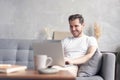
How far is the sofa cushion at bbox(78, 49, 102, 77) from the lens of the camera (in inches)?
91.4

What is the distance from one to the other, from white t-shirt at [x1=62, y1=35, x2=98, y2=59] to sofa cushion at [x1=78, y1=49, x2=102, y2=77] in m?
0.13

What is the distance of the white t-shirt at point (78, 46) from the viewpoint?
245 centimetres

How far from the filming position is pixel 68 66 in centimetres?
223

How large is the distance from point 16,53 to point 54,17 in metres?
1.08

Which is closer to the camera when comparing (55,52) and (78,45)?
(55,52)

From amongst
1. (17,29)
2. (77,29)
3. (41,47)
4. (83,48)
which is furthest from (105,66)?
(17,29)

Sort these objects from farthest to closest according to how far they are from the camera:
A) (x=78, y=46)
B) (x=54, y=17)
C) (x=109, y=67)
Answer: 1. (x=54, y=17)
2. (x=78, y=46)
3. (x=109, y=67)

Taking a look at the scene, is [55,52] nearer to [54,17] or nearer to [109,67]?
[109,67]

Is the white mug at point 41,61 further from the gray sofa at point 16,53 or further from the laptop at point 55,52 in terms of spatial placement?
the gray sofa at point 16,53

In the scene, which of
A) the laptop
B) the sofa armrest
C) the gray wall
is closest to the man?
the sofa armrest

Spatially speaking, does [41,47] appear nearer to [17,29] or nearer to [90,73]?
[90,73]

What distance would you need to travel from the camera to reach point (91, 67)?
2334 millimetres

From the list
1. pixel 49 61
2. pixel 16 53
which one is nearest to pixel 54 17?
pixel 16 53

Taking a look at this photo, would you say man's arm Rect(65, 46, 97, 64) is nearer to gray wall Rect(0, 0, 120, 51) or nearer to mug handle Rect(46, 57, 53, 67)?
mug handle Rect(46, 57, 53, 67)
